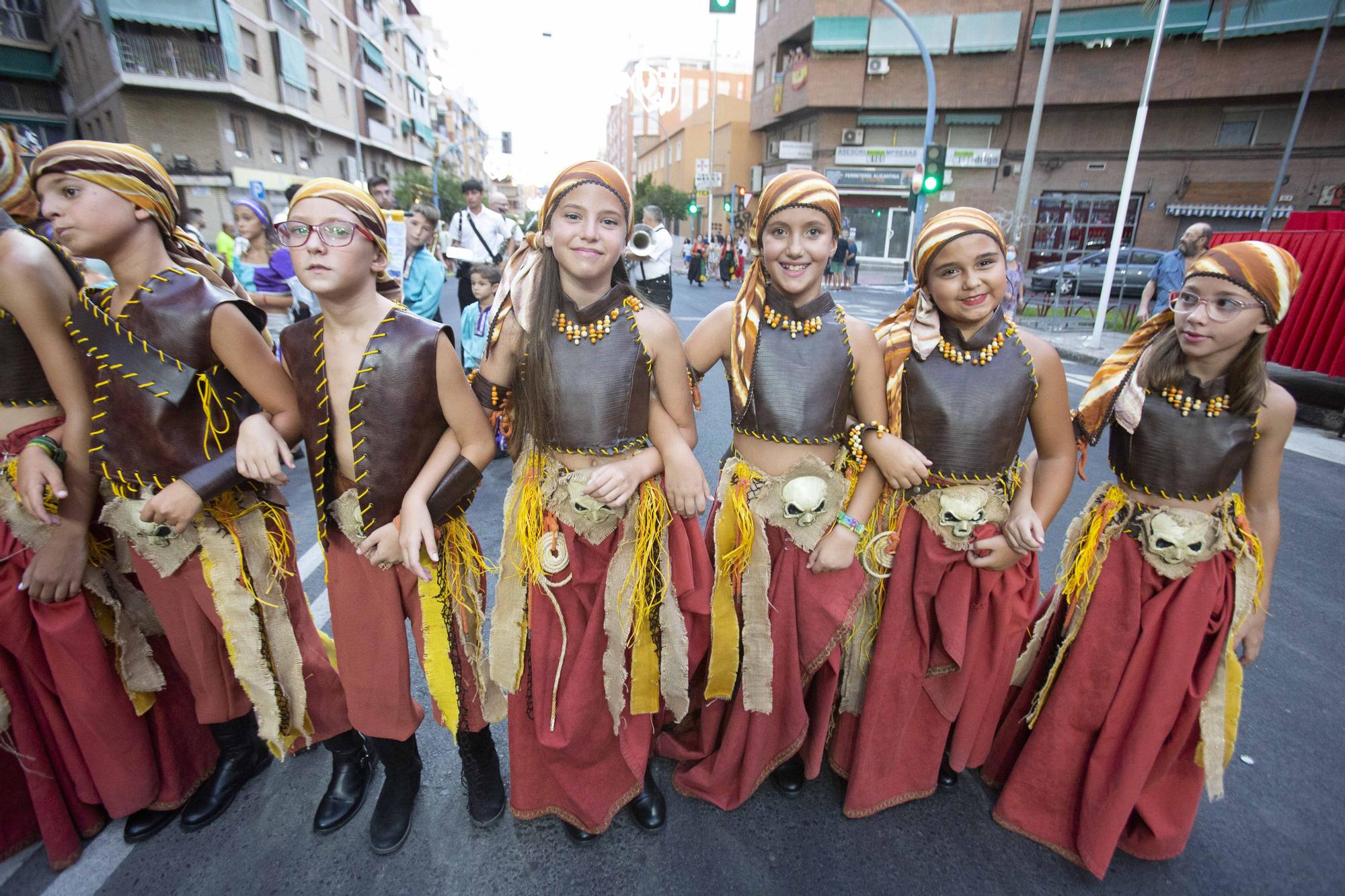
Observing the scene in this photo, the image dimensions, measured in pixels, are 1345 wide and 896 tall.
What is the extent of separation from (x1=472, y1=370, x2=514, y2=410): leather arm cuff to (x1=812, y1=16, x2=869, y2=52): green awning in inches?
1142

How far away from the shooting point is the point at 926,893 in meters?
1.92

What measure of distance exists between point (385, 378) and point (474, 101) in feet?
320

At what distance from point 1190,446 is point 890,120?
29427 mm

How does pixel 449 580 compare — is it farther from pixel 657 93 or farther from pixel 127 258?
pixel 657 93

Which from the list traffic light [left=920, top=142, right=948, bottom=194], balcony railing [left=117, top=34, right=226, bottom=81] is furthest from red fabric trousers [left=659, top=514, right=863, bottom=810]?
balcony railing [left=117, top=34, right=226, bottom=81]

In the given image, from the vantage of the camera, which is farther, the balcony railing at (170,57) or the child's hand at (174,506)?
the balcony railing at (170,57)

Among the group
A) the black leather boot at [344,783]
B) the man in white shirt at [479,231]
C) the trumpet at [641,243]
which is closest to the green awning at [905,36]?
the man in white shirt at [479,231]

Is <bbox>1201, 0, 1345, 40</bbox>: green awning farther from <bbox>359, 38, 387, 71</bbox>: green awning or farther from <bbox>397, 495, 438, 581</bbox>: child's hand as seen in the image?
<bbox>359, 38, 387, 71</bbox>: green awning

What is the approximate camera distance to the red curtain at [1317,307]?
6.08 metres

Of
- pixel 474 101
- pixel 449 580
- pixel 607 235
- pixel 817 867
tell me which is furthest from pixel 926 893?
pixel 474 101

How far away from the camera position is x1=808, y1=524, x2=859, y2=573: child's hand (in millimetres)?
1910

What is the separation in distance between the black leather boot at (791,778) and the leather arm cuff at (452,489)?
147 centimetres

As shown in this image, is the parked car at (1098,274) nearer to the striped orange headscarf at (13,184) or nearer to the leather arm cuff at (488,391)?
the leather arm cuff at (488,391)

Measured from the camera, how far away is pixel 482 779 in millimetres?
2113
